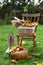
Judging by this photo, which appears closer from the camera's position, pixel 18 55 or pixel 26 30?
pixel 18 55

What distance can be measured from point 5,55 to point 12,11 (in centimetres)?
661

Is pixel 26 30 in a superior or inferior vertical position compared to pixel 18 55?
superior

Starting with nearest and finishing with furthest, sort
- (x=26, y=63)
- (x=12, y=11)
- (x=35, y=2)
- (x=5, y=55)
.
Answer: (x=26, y=63), (x=5, y=55), (x=12, y=11), (x=35, y=2)

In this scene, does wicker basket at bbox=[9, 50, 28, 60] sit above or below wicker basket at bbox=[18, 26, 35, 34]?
below

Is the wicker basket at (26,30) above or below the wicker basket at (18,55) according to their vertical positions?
above

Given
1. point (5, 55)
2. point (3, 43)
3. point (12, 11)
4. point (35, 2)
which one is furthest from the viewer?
point (35, 2)

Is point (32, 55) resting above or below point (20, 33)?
below

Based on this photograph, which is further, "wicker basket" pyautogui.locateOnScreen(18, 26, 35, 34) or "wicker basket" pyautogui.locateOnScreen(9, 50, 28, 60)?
"wicker basket" pyautogui.locateOnScreen(18, 26, 35, 34)

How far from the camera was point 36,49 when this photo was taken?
5793 mm

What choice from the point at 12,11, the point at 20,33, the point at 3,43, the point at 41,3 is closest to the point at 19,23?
the point at 20,33

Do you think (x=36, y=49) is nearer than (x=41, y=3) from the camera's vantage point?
Yes

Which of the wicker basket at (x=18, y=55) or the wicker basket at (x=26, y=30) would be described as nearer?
the wicker basket at (x=18, y=55)

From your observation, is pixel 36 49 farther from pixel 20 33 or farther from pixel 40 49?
pixel 20 33

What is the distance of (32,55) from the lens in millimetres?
5281
